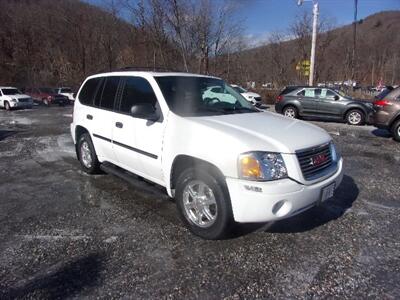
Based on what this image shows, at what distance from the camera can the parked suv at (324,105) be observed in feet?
46.5

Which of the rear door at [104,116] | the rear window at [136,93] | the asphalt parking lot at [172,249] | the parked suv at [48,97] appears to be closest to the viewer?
the asphalt parking lot at [172,249]

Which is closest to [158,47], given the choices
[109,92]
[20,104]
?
[20,104]

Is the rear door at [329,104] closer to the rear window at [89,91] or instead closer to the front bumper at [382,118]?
the front bumper at [382,118]

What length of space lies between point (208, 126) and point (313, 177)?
47.2 inches

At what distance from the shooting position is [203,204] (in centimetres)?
363

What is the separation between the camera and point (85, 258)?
331cm

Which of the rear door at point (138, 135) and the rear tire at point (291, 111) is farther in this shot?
the rear tire at point (291, 111)

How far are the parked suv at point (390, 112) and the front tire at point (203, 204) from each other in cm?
843

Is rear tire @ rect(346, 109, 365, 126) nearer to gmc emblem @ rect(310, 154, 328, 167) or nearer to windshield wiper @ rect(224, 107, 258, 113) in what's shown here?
windshield wiper @ rect(224, 107, 258, 113)

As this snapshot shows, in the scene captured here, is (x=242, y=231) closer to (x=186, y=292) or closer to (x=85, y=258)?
(x=186, y=292)

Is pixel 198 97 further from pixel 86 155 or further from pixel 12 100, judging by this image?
pixel 12 100

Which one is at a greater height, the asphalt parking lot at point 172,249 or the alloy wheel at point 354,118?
the alloy wheel at point 354,118

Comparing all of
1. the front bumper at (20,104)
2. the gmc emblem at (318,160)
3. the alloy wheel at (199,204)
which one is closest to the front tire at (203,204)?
the alloy wheel at (199,204)

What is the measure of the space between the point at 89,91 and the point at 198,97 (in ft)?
7.64
